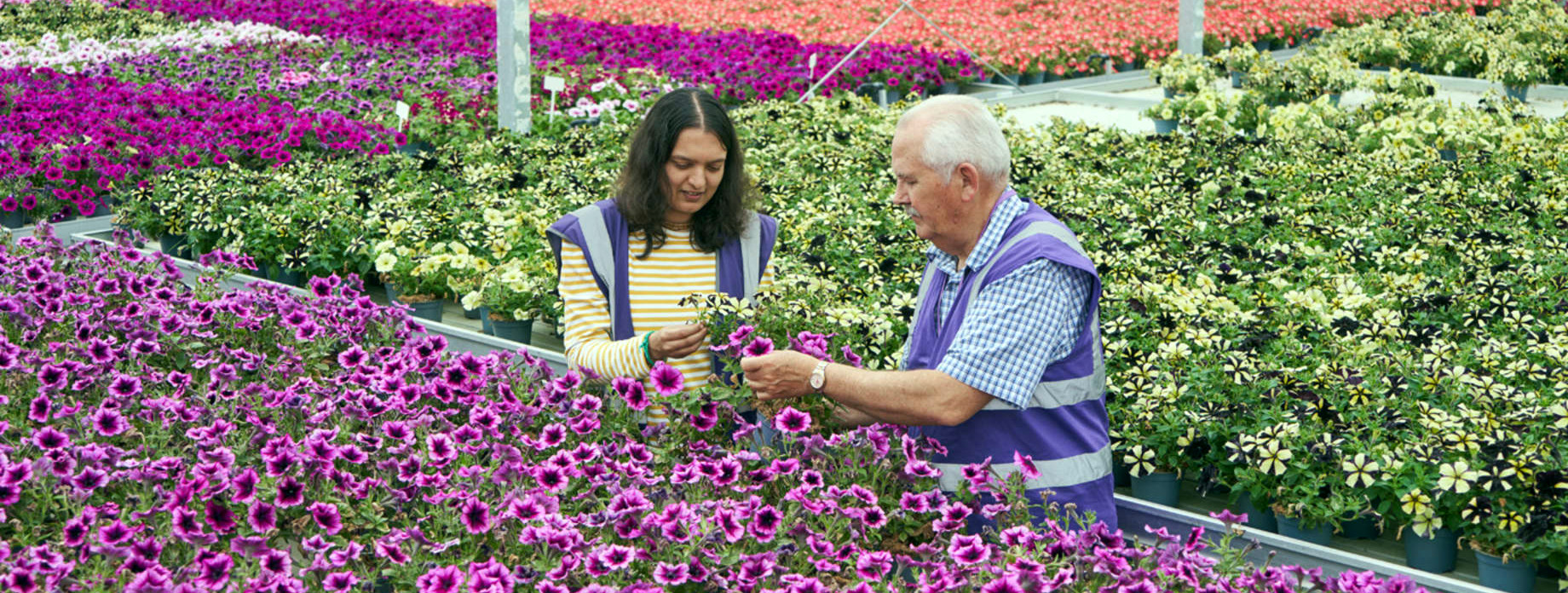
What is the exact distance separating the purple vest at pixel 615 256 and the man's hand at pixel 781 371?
0.55 m

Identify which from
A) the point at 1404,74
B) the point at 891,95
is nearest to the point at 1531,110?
the point at 1404,74

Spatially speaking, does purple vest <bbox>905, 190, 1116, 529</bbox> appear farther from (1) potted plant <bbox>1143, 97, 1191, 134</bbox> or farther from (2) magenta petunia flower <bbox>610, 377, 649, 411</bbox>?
(1) potted plant <bbox>1143, 97, 1191, 134</bbox>

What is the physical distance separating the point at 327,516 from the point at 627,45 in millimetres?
9953

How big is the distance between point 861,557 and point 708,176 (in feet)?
3.50

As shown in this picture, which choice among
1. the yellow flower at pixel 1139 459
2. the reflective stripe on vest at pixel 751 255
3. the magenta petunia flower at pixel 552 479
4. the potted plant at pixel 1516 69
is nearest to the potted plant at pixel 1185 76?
the potted plant at pixel 1516 69

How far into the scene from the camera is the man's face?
2445 millimetres

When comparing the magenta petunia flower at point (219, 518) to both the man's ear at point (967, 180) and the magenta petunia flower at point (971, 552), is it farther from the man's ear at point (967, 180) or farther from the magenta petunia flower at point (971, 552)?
the man's ear at point (967, 180)

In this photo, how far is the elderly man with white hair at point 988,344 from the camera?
2.38 metres

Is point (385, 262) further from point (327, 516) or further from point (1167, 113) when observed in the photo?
point (1167, 113)

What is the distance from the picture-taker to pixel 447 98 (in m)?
9.05

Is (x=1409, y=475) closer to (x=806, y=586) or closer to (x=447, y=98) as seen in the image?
(x=806, y=586)

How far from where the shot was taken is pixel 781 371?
2557mm

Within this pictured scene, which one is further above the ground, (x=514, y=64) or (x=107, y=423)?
(x=514, y=64)

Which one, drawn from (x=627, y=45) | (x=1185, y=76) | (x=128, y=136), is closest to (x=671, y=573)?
(x=128, y=136)
